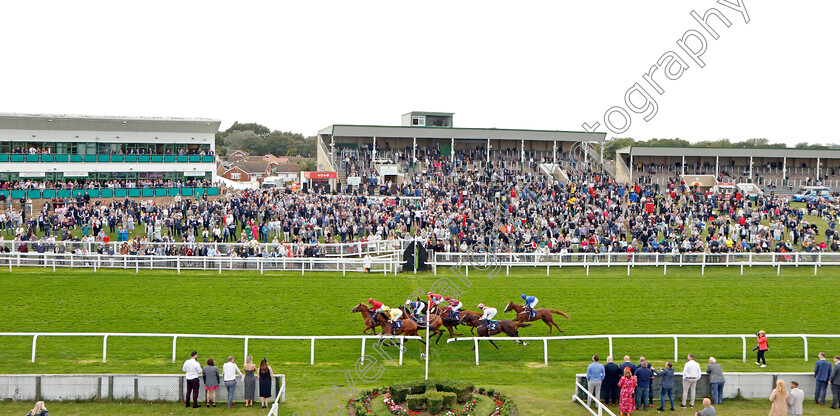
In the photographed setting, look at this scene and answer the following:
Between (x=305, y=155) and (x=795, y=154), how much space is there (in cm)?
7399

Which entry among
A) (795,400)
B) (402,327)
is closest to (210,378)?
(402,327)

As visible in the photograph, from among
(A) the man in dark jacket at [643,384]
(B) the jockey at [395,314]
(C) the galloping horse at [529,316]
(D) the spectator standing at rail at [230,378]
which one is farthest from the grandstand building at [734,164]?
(D) the spectator standing at rail at [230,378]

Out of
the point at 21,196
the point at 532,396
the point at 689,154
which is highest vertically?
the point at 689,154

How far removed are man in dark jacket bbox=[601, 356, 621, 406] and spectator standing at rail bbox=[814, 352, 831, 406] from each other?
10.3 feet

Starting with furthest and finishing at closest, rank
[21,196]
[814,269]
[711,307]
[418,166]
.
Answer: [418,166], [21,196], [814,269], [711,307]

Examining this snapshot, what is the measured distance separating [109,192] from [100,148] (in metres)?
3.15

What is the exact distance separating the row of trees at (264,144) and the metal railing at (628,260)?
84.9 metres

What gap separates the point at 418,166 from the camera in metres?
41.8

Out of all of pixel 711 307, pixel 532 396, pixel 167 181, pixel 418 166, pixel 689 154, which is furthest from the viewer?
pixel 689 154

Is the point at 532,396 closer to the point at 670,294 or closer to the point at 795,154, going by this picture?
the point at 670,294

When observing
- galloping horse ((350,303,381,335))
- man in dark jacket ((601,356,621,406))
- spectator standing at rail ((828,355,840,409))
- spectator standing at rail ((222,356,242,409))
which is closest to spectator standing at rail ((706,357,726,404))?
man in dark jacket ((601,356,621,406))

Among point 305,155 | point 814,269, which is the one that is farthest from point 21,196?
point 305,155

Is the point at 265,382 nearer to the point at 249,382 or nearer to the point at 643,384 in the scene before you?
the point at 249,382

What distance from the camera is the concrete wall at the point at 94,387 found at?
34.5 feet
